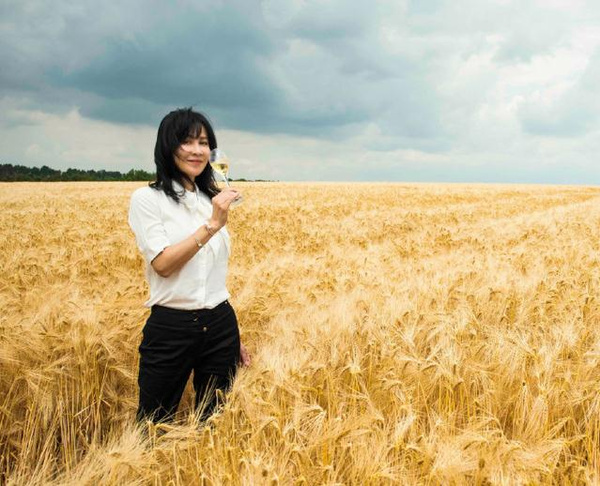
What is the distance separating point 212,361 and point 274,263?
3629mm

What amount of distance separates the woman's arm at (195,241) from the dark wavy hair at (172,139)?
0.29 m

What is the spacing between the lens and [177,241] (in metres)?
2.21

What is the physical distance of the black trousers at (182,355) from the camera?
2.22 meters

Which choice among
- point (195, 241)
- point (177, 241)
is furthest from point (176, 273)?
point (195, 241)

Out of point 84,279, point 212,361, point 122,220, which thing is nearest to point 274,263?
point 84,279

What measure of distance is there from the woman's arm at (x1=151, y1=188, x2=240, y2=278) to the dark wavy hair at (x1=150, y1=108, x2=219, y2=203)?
29cm

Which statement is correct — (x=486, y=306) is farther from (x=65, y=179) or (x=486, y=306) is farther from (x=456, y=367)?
(x=65, y=179)

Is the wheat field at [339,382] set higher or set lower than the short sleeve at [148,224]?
lower

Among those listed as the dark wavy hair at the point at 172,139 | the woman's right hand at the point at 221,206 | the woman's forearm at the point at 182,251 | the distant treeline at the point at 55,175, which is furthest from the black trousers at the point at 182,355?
the distant treeline at the point at 55,175

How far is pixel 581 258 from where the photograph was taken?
208 inches

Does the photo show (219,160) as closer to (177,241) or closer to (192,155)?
(192,155)

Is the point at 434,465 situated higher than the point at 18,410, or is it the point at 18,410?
the point at 434,465

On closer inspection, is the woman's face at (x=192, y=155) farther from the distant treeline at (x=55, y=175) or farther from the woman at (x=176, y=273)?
the distant treeline at (x=55, y=175)

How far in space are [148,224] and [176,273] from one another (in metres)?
0.28
